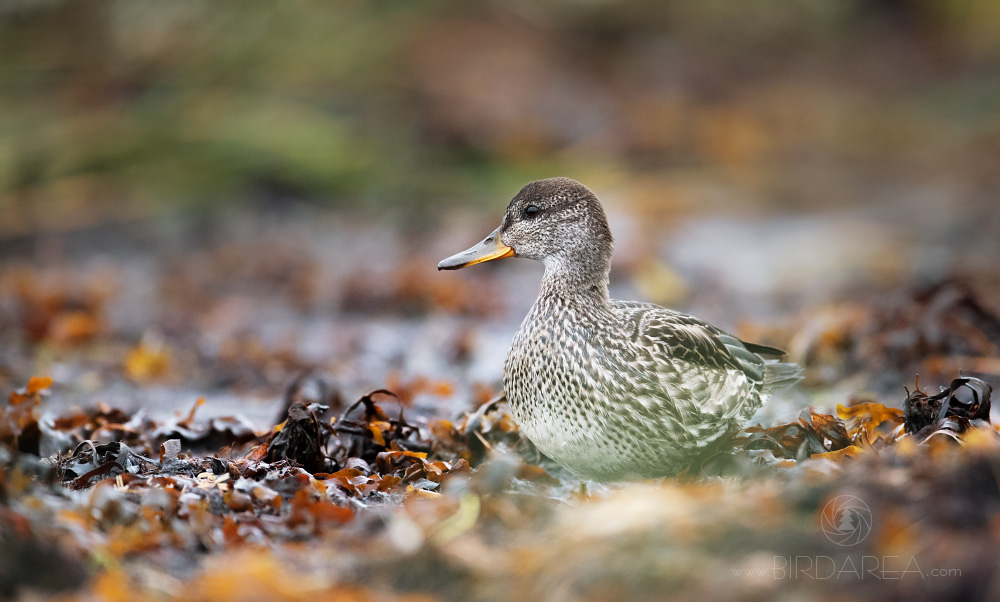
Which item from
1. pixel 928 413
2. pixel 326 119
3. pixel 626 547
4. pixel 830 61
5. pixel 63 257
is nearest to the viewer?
pixel 626 547

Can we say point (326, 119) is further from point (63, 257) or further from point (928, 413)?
point (928, 413)

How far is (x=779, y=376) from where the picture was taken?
433cm

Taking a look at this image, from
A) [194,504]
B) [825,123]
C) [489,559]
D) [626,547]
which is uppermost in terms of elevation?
[825,123]

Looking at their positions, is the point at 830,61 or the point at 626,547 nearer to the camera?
the point at 626,547

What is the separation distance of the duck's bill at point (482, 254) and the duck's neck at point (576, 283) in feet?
0.68

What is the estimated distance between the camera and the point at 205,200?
9742 mm

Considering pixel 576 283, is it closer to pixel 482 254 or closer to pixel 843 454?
pixel 482 254

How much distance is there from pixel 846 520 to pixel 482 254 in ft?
6.80

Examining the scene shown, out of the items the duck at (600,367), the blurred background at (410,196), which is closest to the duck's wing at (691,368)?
the duck at (600,367)

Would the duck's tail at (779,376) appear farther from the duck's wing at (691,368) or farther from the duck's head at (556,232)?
the duck's head at (556,232)

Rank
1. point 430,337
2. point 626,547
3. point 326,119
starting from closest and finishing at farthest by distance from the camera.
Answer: point 626,547, point 430,337, point 326,119

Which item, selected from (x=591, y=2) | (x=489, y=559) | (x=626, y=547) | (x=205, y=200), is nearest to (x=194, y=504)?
(x=489, y=559)

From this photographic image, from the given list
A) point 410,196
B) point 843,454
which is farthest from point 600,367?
point 410,196

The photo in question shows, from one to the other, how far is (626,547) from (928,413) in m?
1.75
